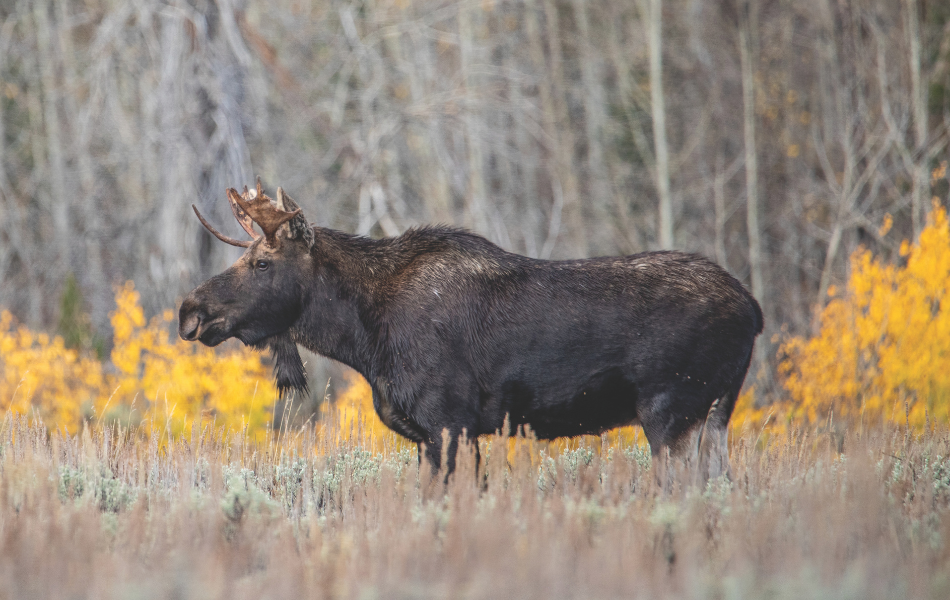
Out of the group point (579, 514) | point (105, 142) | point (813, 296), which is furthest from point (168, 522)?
point (105, 142)

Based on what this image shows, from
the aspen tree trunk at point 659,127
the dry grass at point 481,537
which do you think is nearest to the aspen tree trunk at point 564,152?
the aspen tree trunk at point 659,127

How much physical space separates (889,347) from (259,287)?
736cm

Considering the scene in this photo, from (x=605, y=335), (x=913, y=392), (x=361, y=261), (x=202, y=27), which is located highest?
(x=202, y=27)

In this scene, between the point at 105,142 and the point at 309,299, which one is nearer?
the point at 309,299

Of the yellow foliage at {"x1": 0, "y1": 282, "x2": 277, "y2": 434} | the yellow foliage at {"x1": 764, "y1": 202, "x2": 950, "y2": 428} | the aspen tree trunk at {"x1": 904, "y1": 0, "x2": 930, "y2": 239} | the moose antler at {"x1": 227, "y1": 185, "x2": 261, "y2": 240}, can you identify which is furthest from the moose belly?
the aspen tree trunk at {"x1": 904, "y1": 0, "x2": 930, "y2": 239}

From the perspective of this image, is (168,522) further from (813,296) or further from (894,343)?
(813,296)

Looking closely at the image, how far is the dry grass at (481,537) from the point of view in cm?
341

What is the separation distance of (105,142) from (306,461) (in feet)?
62.5

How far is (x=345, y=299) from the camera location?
6066mm

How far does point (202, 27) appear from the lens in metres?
12.2

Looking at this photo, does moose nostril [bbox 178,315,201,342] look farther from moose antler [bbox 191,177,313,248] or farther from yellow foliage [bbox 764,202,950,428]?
yellow foliage [bbox 764,202,950,428]

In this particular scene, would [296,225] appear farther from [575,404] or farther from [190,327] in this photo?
[575,404]

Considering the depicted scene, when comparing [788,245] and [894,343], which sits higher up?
[788,245]

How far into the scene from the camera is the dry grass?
341 centimetres
